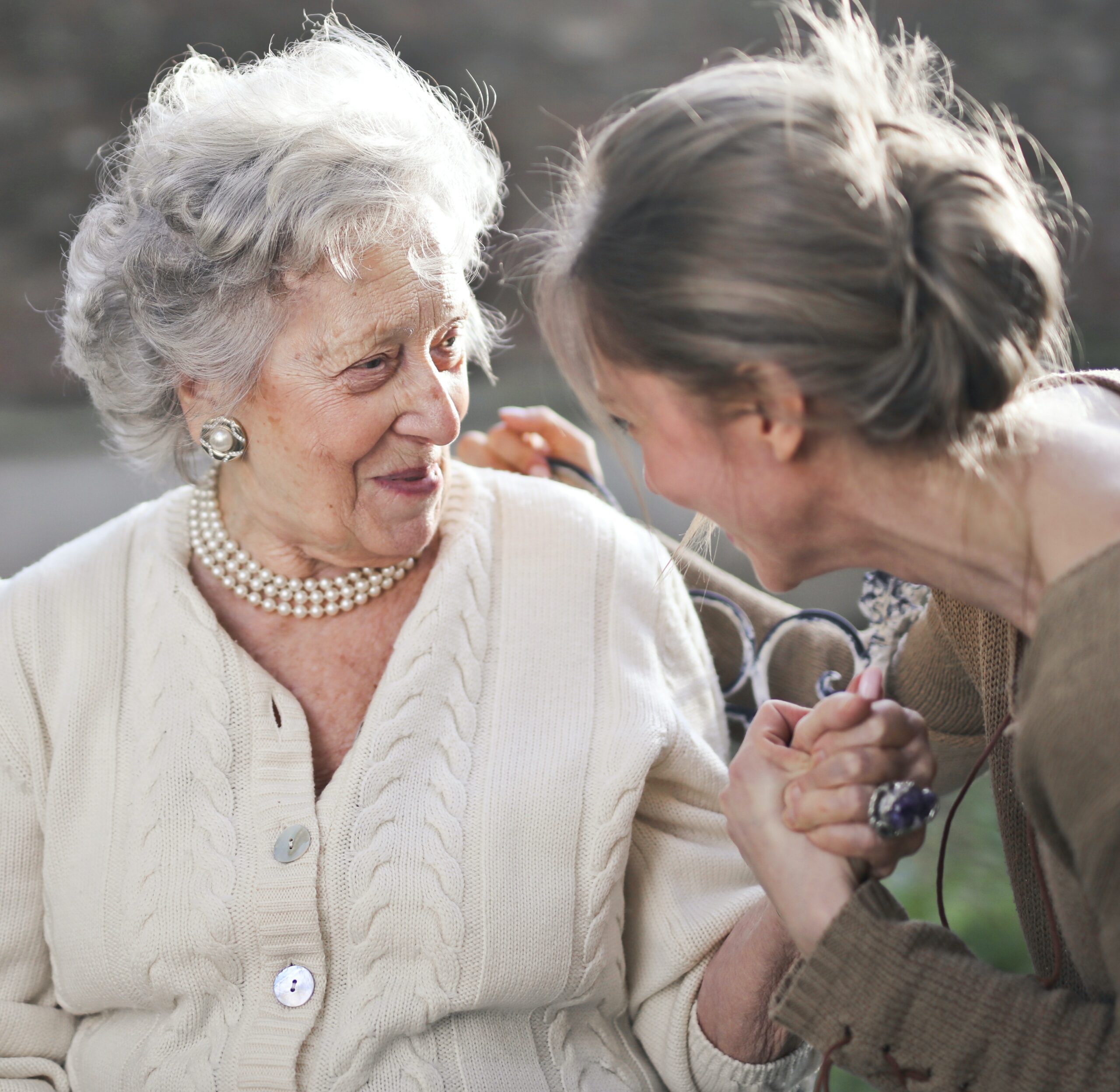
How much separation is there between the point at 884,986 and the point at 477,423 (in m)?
3.25

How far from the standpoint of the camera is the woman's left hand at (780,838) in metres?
1.15

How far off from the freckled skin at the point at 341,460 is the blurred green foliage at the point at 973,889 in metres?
1.81

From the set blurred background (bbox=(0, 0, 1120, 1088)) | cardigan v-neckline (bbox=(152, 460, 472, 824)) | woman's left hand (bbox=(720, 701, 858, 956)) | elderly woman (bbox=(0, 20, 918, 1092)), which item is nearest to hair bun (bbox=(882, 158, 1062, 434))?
woman's left hand (bbox=(720, 701, 858, 956))

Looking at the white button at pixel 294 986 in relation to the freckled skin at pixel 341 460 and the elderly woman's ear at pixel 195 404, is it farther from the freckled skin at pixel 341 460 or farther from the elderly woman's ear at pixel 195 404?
the elderly woman's ear at pixel 195 404

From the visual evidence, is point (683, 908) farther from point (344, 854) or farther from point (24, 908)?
point (24, 908)

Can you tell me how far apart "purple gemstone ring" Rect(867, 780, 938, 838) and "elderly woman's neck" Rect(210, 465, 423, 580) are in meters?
0.81

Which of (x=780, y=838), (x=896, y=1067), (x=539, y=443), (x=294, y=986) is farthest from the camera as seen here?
(x=539, y=443)

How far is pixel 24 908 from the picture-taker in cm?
156

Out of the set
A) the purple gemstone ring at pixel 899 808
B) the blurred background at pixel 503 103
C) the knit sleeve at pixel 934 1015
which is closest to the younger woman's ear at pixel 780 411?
the purple gemstone ring at pixel 899 808

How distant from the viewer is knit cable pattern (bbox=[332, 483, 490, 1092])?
57.0 inches

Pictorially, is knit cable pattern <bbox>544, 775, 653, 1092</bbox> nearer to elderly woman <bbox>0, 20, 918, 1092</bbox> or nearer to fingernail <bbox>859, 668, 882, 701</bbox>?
elderly woman <bbox>0, 20, 918, 1092</bbox>

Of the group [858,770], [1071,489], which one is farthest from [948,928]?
[1071,489]

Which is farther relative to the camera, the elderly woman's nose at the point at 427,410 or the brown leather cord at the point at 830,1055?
the elderly woman's nose at the point at 427,410

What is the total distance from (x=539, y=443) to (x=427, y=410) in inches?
18.4
